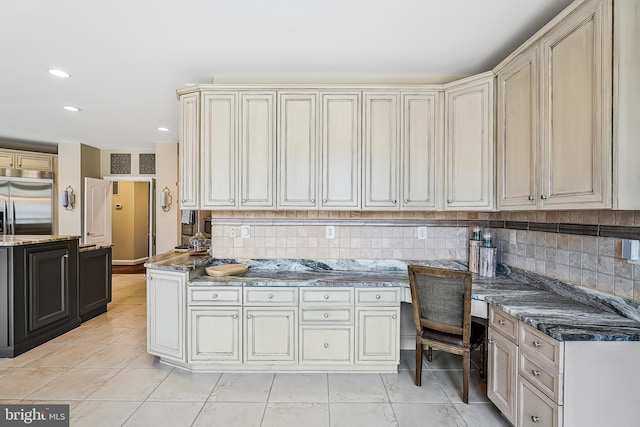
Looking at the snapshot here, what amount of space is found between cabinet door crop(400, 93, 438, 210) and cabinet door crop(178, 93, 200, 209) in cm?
182

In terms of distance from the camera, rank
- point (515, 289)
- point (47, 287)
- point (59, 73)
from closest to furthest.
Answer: point (515, 289), point (59, 73), point (47, 287)

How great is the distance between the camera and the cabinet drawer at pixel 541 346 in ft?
5.25

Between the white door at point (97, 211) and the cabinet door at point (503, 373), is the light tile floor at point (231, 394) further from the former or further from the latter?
the white door at point (97, 211)

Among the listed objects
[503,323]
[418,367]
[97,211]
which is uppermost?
[97,211]

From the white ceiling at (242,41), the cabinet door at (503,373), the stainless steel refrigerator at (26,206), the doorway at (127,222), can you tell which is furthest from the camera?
the doorway at (127,222)

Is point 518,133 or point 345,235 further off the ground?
point 518,133

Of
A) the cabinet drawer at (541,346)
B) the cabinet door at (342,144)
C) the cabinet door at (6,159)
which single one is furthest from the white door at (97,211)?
the cabinet drawer at (541,346)

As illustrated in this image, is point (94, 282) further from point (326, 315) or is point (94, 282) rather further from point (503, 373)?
point (503, 373)

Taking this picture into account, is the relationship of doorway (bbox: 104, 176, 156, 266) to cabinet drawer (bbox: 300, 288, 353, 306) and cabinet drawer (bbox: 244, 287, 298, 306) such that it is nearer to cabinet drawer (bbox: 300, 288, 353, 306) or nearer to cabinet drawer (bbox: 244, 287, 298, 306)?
cabinet drawer (bbox: 244, 287, 298, 306)

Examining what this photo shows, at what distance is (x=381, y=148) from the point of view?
293 cm

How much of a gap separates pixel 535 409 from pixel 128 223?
8.58 meters

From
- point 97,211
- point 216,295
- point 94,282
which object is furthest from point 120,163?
point 216,295

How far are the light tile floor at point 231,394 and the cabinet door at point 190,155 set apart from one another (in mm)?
1480

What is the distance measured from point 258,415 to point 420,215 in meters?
2.14
